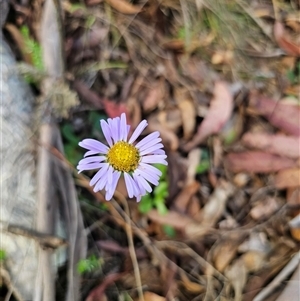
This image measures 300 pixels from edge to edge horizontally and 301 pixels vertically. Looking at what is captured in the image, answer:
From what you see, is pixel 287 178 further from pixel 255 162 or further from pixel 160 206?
pixel 160 206

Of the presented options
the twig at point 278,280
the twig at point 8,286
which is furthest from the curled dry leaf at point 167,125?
the twig at point 8,286

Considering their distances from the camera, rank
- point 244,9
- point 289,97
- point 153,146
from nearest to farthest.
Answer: point 153,146 < point 289,97 < point 244,9

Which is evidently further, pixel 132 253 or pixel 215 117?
pixel 215 117

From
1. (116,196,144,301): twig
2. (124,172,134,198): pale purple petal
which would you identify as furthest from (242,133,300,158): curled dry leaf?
(124,172,134,198): pale purple petal

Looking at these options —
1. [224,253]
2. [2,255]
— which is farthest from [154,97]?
[2,255]

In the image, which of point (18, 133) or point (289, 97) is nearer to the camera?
point (18, 133)

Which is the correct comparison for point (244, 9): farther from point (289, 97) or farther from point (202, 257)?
point (202, 257)

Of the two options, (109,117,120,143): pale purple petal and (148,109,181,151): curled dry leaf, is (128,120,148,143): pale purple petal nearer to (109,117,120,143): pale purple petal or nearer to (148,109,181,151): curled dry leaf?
(109,117,120,143): pale purple petal

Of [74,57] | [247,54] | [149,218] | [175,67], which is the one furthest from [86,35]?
[149,218]
